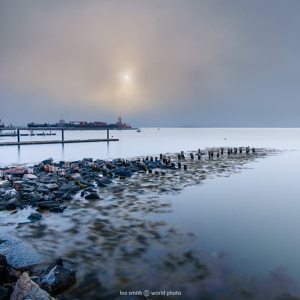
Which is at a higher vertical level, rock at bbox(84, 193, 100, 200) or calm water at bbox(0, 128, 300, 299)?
rock at bbox(84, 193, 100, 200)

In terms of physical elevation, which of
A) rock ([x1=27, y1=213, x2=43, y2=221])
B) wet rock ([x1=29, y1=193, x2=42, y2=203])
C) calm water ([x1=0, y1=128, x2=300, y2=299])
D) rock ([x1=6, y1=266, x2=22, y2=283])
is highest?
wet rock ([x1=29, y1=193, x2=42, y2=203])

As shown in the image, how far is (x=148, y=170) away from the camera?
2092 cm

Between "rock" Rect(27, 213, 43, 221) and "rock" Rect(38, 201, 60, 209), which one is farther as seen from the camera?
"rock" Rect(38, 201, 60, 209)

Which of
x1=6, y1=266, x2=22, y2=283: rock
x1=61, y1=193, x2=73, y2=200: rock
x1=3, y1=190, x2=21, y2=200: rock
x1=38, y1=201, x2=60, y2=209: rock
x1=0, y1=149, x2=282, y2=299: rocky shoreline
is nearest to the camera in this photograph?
x1=6, y1=266, x2=22, y2=283: rock

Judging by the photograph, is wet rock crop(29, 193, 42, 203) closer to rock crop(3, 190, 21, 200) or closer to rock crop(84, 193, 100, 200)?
rock crop(3, 190, 21, 200)

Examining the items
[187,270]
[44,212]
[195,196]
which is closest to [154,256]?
[187,270]

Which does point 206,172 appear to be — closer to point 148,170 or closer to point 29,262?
point 148,170

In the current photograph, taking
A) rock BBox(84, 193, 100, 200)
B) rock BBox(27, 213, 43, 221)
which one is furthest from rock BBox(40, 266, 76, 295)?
rock BBox(84, 193, 100, 200)

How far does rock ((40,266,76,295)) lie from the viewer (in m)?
4.80

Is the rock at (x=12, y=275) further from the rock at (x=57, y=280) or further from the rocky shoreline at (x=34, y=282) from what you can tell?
the rock at (x=57, y=280)

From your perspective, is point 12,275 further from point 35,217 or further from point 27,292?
point 35,217

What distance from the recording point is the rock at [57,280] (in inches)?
189

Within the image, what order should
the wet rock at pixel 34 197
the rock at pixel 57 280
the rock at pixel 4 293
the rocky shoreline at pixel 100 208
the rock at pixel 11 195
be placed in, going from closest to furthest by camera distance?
the rock at pixel 4 293, the rock at pixel 57 280, the rocky shoreline at pixel 100 208, the wet rock at pixel 34 197, the rock at pixel 11 195

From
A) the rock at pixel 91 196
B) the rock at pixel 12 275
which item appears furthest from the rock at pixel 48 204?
the rock at pixel 12 275
